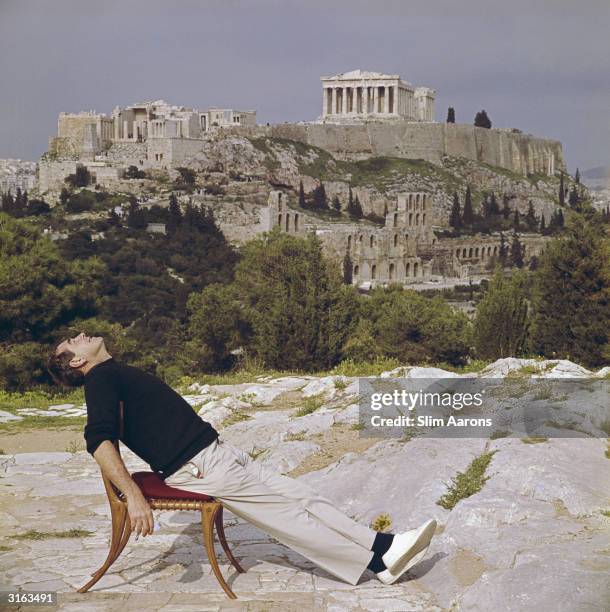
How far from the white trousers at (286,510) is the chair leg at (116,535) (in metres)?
0.19

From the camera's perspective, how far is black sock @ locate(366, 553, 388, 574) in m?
3.62

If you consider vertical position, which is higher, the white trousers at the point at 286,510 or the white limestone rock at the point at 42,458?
the white trousers at the point at 286,510

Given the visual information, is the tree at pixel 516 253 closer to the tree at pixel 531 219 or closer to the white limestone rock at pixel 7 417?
the tree at pixel 531 219

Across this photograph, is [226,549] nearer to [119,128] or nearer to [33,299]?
[33,299]

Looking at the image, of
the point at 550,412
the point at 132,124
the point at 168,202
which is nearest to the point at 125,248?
the point at 168,202

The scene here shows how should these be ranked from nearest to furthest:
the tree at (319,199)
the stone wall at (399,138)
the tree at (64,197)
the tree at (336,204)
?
the tree at (64,197), the tree at (319,199), the tree at (336,204), the stone wall at (399,138)

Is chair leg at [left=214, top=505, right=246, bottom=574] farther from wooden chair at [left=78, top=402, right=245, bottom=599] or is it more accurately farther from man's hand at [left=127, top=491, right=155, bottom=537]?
man's hand at [left=127, top=491, right=155, bottom=537]

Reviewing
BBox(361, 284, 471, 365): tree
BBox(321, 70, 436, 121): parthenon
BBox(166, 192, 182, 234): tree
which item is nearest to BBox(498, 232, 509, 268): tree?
BBox(321, 70, 436, 121): parthenon

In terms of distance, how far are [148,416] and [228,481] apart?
1.17ft

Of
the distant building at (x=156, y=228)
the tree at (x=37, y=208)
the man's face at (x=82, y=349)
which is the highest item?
the tree at (x=37, y=208)

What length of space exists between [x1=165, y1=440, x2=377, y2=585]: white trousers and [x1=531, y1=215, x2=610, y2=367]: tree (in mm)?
9820

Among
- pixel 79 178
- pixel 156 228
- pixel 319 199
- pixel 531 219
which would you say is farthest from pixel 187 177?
pixel 531 219

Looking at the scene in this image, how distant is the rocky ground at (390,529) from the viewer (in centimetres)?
344

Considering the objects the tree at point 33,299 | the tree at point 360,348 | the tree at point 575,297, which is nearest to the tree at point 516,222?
the tree at point 575,297
